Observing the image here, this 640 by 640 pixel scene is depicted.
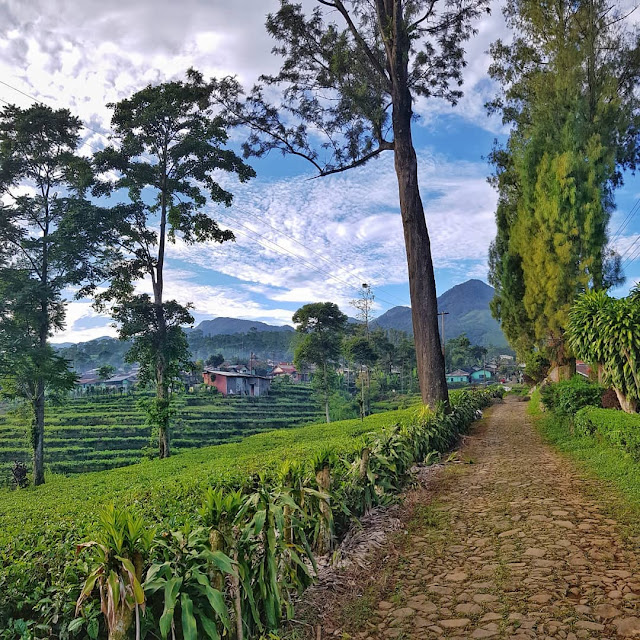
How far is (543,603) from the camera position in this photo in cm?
252

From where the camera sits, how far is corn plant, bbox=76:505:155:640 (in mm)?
1730

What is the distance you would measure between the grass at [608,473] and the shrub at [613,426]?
0.35 feet

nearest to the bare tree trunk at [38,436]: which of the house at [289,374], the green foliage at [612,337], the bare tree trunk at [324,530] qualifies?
the bare tree trunk at [324,530]

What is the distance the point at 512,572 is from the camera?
9.61 ft

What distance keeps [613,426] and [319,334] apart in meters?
29.0

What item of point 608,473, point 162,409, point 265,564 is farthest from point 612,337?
point 162,409

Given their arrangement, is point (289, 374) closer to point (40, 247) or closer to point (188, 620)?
point (40, 247)

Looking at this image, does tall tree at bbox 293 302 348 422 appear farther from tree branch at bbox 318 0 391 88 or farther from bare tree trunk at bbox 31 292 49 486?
tree branch at bbox 318 0 391 88

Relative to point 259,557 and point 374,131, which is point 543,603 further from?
point 374,131

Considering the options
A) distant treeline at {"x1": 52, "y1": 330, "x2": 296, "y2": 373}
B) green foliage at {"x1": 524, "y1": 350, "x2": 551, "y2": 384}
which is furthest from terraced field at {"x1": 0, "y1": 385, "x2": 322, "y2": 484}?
distant treeline at {"x1": 52, "y1": 330, "x2": 296, "y2": 373}

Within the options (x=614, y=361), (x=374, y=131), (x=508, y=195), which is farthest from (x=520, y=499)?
(x=508, y=195)

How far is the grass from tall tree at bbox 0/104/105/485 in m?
17.0

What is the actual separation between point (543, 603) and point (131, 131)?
1982 cm

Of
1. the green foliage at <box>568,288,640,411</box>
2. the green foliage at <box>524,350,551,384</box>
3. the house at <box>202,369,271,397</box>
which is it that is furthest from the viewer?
the house at <box>202,369,271,397</box>
